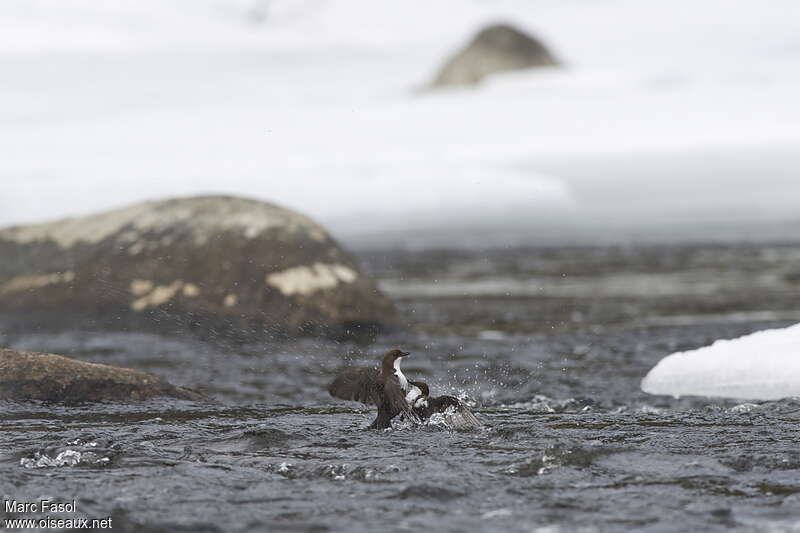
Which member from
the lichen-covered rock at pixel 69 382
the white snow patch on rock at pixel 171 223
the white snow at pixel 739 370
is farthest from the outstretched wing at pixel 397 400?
the white snow patch on rock at pixel 171 223

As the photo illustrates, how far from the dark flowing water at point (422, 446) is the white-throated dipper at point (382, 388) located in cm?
Answer: 13

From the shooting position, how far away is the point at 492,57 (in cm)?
3256

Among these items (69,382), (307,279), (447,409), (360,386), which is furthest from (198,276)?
(447,409)

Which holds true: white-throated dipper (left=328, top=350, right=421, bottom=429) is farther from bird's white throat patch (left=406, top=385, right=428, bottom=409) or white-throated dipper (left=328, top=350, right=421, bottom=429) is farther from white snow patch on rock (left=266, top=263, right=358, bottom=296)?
white snow patch on rock (left=266, top=263, right=358, bottom=296)

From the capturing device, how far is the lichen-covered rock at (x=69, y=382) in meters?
6.45

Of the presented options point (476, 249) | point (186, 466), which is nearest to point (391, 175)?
point (476, 249)

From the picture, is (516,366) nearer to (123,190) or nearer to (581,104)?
(123,190)

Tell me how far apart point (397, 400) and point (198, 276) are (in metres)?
4.59

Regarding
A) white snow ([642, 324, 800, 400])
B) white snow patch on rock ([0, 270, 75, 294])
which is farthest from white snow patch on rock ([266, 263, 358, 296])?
white snow ([642, 324, 800, 400])

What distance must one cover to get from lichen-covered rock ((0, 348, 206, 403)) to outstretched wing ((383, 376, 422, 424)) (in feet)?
5.16

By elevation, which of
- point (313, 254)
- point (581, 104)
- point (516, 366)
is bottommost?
point (516, 366)

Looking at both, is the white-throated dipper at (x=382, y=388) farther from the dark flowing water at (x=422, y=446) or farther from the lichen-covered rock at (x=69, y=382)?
the lichen-covered rock at (x=69, y=382)

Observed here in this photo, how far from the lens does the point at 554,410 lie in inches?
251

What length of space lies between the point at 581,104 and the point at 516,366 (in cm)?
1854
